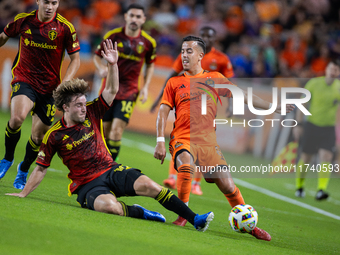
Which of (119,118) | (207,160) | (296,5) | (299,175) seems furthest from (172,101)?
(296,5)

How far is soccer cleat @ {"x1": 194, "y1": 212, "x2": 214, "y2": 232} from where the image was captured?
4.66 meters

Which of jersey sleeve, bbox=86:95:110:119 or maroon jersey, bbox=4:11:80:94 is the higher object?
maroon jersey, bbox=4:11:80:94

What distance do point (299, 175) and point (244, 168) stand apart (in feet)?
7.96

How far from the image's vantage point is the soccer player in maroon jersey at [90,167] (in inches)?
192

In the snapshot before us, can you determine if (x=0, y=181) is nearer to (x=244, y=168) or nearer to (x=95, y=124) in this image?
(x=95, y=124)

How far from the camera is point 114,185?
16.5ft

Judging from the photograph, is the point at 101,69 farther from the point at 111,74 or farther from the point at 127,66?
the point at 111,74

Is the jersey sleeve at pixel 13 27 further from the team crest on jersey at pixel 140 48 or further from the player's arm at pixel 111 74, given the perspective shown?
the team crest on jersey at pixel 140 48

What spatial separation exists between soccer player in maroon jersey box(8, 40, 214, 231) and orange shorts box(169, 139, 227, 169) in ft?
1.84

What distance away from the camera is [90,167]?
16.8 feet

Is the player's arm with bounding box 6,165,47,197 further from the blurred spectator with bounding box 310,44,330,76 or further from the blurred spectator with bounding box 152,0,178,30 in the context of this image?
the blurred spectator with bounding box 310,44,330,76

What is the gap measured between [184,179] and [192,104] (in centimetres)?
93

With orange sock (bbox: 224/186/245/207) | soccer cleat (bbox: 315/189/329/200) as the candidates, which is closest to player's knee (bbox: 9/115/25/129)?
orange sock (bbox: 224/186/245/207)

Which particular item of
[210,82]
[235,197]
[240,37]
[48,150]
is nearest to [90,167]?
[48,150]
